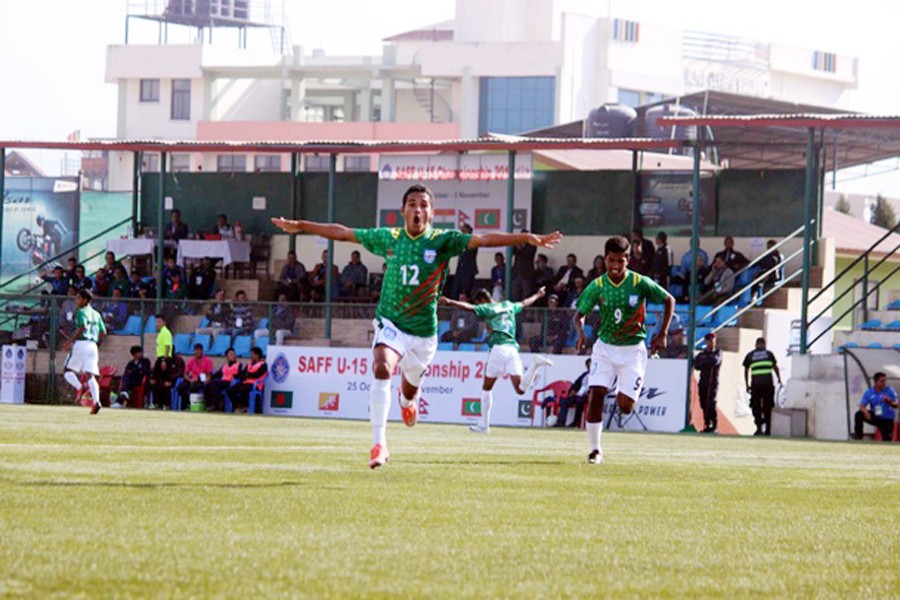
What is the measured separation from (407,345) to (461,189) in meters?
25.8

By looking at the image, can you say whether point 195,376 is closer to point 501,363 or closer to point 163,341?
point 163,341

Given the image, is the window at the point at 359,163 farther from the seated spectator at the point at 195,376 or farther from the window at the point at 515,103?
the seated spectator at the point at 195,376

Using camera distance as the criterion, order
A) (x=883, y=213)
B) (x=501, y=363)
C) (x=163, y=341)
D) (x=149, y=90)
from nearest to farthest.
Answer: (x=501, y=363)
(x=163, y=341)
(x=883, y=213)
(x=149, y=90)

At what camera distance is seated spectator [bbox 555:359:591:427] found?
31.7 meters

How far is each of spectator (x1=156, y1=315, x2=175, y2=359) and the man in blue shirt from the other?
1387cm

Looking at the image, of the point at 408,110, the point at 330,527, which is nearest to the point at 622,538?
the point at 330,527

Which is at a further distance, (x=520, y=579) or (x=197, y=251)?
(x=197, y=251)

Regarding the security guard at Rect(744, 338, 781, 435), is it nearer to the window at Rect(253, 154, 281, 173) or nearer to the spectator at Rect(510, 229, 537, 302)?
the spectator at Rect(510, 229, 537, 302)

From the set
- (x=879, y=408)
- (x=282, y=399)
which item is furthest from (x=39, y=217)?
(x=879, y=408)

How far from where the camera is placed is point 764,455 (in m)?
19.6

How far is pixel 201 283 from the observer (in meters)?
38.3

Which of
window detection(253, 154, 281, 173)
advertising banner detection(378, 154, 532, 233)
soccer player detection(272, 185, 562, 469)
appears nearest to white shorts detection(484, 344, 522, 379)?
advertising banner detection(378, 154, 532, 233)

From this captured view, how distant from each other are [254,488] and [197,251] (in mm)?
30052

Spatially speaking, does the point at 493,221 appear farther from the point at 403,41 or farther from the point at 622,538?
the point at 403,41
